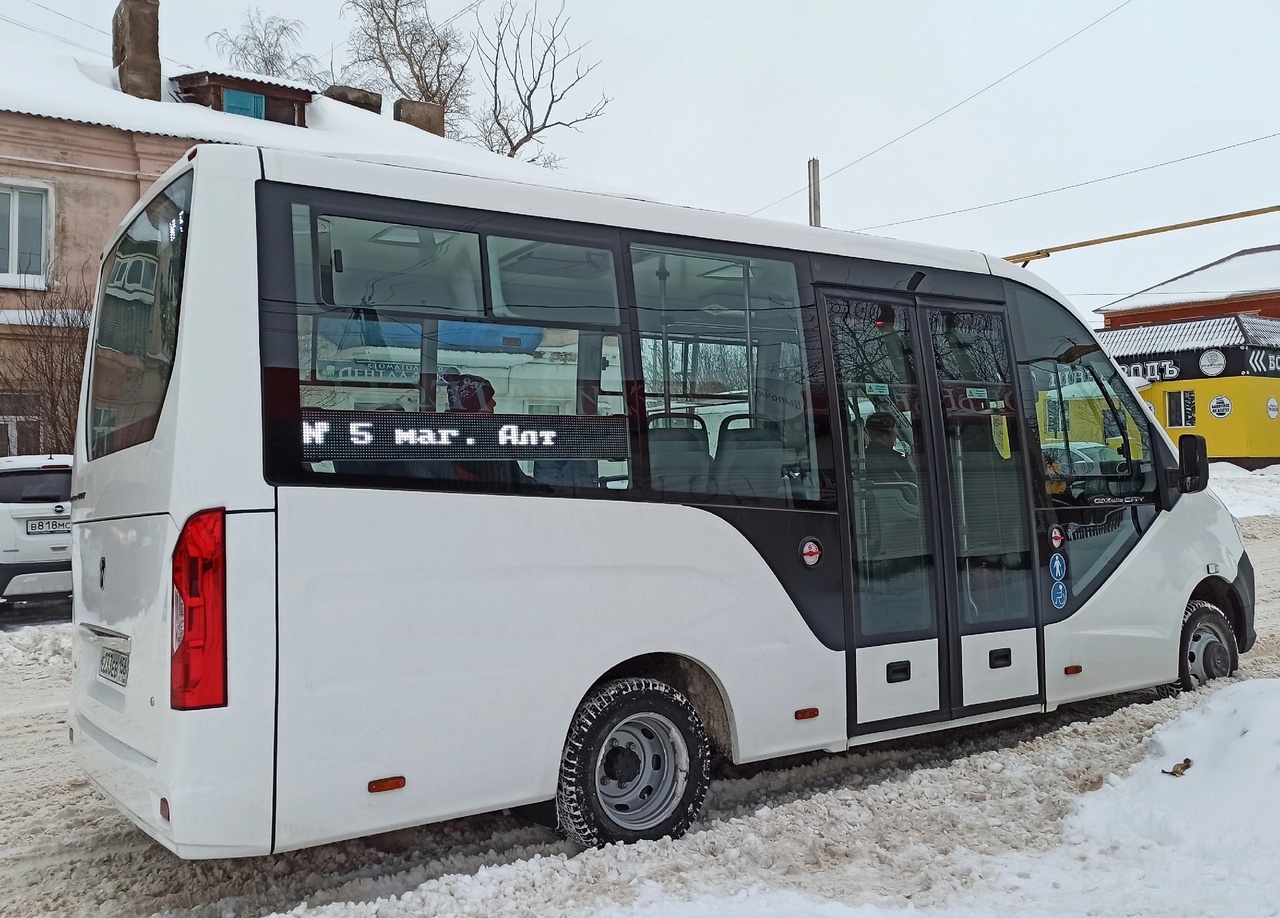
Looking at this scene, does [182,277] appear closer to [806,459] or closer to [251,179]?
[251,179]

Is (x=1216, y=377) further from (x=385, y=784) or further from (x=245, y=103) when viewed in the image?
(x=385, y=784)

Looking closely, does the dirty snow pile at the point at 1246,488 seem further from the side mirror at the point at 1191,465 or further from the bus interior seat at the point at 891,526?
the bus interior seat at the point at 891,526

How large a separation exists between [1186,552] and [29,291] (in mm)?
18801

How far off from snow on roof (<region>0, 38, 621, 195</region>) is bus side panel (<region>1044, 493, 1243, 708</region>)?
1275 centimetres

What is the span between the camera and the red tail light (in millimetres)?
3773

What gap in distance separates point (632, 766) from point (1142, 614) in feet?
11.9

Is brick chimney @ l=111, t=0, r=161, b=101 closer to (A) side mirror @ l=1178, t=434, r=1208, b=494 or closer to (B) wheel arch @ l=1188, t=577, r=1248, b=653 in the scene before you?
(A) side mirror @ l=1178, t=434, r=1208, b=494

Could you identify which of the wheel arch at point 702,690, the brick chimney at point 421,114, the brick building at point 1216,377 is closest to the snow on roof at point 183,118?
the brick chimney at point 421,114

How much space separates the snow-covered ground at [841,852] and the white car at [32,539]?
18.7 feet

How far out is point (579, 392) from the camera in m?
4.72

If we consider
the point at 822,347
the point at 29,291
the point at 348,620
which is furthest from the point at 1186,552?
the point at 29,291

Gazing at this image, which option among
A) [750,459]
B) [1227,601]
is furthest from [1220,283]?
[750,459]

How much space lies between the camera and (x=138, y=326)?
452 centimetres

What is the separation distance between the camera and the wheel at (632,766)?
4.61 meters
